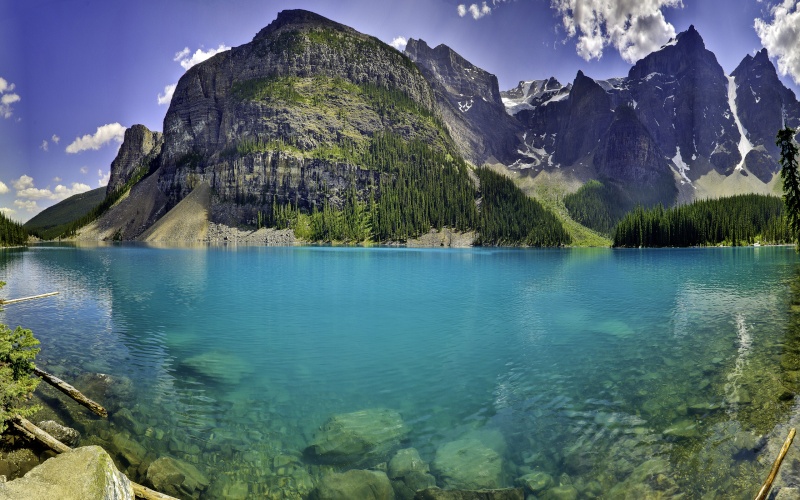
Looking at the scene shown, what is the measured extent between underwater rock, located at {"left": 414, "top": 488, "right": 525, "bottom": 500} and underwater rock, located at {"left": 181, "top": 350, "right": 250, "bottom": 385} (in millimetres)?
11677

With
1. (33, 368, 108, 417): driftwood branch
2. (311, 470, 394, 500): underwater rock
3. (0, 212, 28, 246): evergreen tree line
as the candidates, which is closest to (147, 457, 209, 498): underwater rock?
(311, 470, 394, 500): underwater rock


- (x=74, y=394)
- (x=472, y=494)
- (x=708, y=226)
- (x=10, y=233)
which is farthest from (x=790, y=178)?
(x=10, y=233)

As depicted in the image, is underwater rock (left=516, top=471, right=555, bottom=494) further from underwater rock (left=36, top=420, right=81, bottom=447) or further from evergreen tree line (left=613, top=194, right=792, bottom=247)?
evergreen tree line (left=613, top=194, right=792, bottom=247)

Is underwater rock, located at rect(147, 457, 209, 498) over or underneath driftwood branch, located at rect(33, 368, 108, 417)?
underneath

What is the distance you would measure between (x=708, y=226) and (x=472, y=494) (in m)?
211

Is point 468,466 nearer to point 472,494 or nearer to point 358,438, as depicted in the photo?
point 472,494

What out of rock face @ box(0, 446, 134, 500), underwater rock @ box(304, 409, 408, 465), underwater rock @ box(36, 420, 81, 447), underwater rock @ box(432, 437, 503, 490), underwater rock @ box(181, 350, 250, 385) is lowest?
underwater rock @ box(432, 437, 503, 490)

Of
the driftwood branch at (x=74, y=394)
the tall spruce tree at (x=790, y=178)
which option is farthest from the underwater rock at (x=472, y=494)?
the tall spruce tree at (x=790, y=178)

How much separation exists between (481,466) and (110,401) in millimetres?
14830

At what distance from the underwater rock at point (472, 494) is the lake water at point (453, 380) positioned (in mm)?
646

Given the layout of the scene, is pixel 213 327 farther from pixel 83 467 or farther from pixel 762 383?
pixel 762 383

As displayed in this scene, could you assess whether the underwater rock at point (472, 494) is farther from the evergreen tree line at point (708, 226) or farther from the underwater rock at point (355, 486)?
the evergreen tree line at point (708, 226)

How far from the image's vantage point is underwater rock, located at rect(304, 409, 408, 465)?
1251 centimetres

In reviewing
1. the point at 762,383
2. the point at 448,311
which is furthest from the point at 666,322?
the point at 448,311
